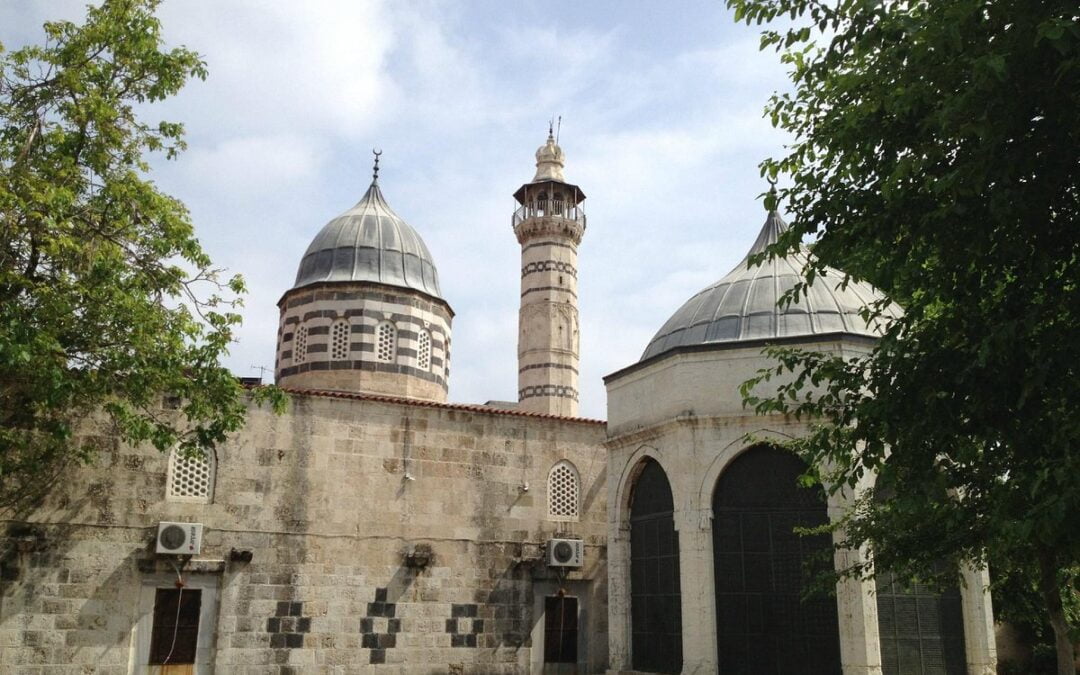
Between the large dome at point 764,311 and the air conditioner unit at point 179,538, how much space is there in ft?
25.8

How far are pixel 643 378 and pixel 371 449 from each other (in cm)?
521

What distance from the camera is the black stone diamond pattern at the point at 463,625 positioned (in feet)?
54.9

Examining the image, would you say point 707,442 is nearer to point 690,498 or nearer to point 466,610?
point 690,498

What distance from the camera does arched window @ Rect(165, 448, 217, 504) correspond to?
1541 centimetres

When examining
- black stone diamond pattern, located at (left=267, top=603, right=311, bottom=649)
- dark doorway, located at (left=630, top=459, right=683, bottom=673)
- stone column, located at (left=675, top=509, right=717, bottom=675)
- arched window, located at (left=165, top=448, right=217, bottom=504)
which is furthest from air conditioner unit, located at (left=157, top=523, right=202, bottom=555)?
stone column, located at (left=675, top=509, right=717, bottom=675)

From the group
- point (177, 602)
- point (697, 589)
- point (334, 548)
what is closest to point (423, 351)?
point (334, 548)

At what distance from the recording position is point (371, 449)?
16.9 metres

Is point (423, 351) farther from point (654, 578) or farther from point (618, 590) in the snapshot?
point (654, 578)

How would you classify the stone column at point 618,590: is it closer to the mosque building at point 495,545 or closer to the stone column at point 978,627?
the mosque building at point 495,545

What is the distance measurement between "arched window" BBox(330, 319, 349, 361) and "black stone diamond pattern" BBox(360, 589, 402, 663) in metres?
9.35

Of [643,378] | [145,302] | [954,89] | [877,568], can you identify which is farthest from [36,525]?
[954,89]

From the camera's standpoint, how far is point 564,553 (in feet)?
58.0

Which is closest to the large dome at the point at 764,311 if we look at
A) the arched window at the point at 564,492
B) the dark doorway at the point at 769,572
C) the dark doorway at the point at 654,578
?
the dark doorway at the point at 769,572

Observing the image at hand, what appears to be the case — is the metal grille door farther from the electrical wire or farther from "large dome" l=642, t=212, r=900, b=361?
the electrical wire
